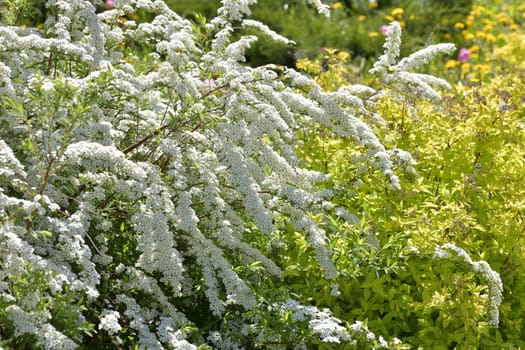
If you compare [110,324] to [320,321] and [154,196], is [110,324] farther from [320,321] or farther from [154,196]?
[320,321]

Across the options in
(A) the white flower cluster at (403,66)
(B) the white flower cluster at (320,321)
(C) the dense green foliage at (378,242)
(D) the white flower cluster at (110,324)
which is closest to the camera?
(D) the white flower cluster at (110,324)

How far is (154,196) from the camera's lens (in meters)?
3.33

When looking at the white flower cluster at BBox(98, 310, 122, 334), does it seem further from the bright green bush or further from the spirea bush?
the bright green bush

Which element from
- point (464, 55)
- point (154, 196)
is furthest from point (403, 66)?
point (464, 55)

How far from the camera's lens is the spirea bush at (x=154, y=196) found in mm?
3117

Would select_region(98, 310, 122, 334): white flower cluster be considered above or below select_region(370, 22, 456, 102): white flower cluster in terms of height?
below

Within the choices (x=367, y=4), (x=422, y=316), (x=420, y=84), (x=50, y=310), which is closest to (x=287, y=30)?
(x=367, y=4)

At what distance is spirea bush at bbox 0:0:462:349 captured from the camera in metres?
3.12

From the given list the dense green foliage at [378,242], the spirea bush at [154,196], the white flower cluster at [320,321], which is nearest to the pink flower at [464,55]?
the dense green foliage at [378,242]

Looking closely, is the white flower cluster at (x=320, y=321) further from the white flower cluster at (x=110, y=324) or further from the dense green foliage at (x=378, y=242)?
the white flower cluster at (x=110, y=324)

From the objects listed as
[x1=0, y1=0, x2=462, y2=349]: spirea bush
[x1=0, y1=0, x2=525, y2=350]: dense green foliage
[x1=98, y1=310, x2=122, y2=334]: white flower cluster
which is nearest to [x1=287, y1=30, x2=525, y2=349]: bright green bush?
[x1=0, y1=0, x2=525, y2=350]: dense green foliage

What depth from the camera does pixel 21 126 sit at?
343cm

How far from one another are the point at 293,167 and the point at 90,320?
1.09m

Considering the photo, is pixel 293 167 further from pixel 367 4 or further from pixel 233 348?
pixel 367 4
